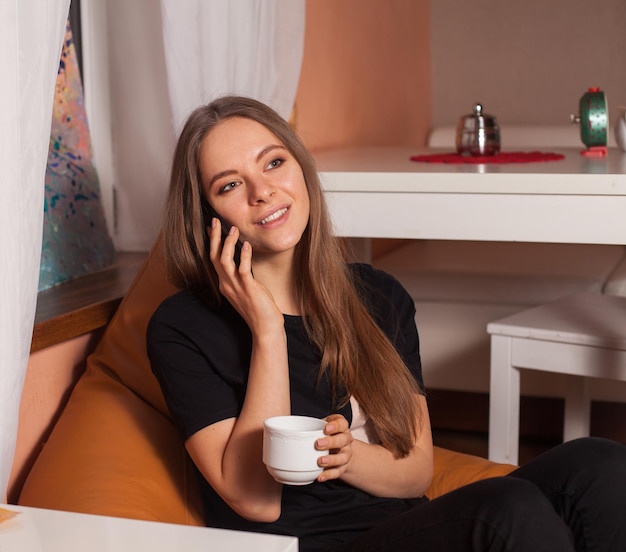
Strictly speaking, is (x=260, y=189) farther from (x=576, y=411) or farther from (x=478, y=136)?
(x=576, y=411)

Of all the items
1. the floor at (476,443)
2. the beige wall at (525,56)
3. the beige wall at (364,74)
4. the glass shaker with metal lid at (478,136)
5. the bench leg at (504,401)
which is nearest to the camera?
the bench leg at (504,401)

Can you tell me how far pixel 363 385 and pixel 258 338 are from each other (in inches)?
7.8

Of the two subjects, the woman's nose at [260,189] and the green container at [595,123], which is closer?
the woman's nose at [260,189]

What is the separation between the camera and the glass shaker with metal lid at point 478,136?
7.91 ft

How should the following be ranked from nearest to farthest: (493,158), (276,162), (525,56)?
(276,162) → (493,158) → (525,56)

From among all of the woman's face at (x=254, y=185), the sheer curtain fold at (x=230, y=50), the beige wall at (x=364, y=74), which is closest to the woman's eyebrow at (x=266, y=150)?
the woman's face at (x=254, y=185)

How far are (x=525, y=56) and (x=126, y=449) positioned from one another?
3436 millimetres

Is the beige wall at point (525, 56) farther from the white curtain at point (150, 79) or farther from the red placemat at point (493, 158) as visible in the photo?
the white curtain at point (150, 79)

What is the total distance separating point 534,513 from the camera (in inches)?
46.3

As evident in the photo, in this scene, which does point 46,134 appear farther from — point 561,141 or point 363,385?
point 561,141

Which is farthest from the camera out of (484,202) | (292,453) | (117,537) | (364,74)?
(364,74)

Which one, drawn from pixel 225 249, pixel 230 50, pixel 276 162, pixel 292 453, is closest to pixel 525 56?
pixel 230 50

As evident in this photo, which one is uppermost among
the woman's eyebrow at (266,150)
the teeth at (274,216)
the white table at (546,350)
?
the woman's eyebrow at (266,150)

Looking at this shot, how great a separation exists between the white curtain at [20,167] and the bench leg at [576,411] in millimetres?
1567
